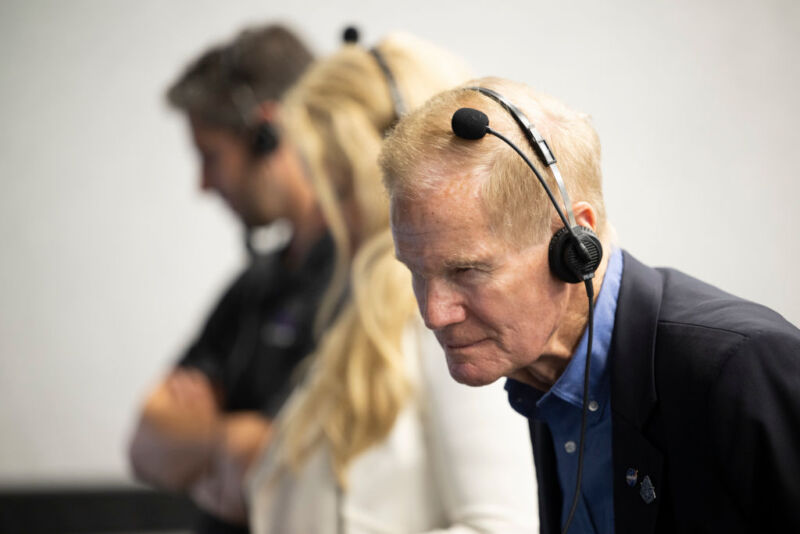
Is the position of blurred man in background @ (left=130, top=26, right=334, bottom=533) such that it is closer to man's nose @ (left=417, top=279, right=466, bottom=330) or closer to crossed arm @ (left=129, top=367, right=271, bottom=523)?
crossed arm @ (left=129, top=367, right=271, bottom=523)

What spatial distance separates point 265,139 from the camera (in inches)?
70.8

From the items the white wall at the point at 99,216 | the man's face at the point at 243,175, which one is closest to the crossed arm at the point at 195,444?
the man's face at the point at 243,175

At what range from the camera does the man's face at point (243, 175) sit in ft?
5.97

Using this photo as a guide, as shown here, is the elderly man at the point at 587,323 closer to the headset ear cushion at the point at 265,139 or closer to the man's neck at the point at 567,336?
the man's neck at the point at 567,336

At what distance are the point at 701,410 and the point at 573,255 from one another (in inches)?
6.2

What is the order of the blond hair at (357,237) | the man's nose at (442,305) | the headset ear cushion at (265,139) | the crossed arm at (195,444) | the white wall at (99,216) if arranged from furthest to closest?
1. the white wall at (99,216)
2. the headset ear cushion at (265,139)
3. the crossed arm at (195,444)
4. the blond hair at (357,237)
5. the man's nose at (442,305)

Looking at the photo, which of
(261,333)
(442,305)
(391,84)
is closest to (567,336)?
(442,305)

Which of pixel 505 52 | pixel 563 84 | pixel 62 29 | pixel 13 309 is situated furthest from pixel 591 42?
pixel 13 309

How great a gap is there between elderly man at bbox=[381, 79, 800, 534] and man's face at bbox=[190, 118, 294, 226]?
1.08 metres

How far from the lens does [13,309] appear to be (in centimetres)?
328

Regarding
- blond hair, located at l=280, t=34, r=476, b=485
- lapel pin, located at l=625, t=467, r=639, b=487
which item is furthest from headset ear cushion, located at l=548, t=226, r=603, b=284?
blond hair, located at l=280, t=34, r=476, b=485

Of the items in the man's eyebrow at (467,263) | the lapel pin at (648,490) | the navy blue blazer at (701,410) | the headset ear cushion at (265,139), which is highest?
the headset ear cushion at (265,139)

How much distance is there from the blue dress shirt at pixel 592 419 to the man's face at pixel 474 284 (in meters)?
0.05

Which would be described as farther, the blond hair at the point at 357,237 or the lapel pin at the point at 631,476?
the blond hair at the point at 357,237
